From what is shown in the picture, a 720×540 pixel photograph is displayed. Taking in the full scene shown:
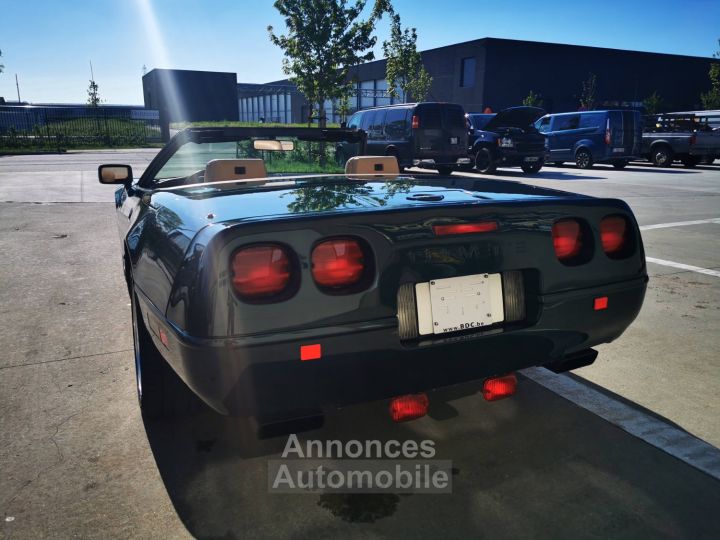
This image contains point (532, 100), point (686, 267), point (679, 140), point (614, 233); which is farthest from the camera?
point (532, 100)

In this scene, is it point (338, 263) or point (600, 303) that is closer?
point (338, 263)

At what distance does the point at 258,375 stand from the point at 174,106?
58.8m

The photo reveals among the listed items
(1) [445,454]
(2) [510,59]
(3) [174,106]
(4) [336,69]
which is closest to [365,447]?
(1) [445,454]

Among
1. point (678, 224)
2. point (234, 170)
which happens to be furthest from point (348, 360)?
point (678, 224)

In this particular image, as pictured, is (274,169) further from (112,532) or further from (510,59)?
(510,59)

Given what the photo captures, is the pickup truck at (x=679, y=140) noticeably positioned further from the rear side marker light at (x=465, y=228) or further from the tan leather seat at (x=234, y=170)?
the rear side marker light at (x=465, y=228)

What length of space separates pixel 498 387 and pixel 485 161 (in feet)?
51.0

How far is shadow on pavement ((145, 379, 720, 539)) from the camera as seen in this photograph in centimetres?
197

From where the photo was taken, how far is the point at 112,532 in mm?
1942

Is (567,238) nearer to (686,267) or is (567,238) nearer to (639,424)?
(639,424)

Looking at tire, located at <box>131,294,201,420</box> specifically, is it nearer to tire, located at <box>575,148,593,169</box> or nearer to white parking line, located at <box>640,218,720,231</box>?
white parking line, located at <box>640,218,720,231</box>

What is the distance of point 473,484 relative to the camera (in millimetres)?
2215

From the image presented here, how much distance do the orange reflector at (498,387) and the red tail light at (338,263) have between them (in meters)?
0.82

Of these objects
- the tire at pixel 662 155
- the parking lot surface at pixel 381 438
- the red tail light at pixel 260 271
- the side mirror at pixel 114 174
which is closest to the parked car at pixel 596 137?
the tire at pixel 662 155
